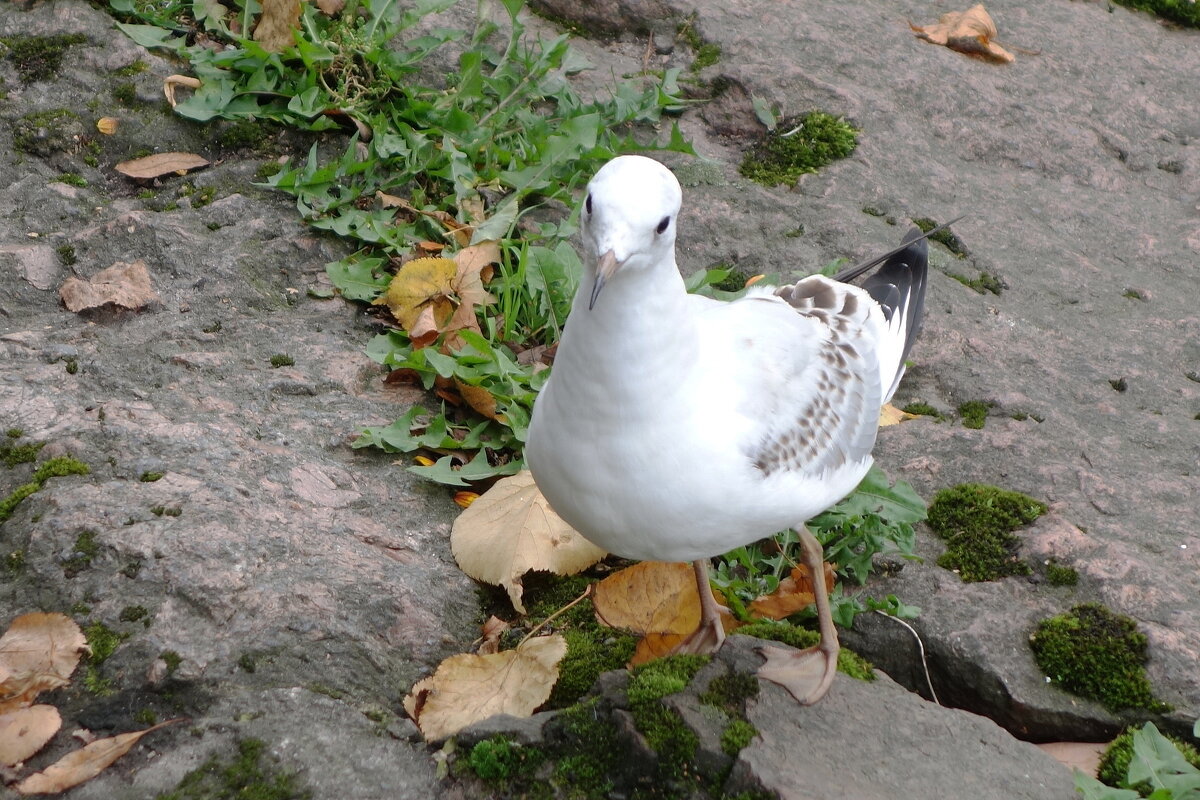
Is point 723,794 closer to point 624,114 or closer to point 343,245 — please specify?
point 343,245

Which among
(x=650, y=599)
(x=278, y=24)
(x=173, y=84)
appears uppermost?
(x=278, y=24)

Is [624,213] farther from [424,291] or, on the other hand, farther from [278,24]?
[278,24]

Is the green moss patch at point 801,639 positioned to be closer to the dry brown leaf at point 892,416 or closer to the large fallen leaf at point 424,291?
the dry brown leaf at point 892,416

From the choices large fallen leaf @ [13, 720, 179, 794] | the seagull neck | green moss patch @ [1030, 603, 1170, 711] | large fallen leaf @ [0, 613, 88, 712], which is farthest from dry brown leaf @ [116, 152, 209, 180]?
green moss patch @ [1030, 603, 1170, 711]

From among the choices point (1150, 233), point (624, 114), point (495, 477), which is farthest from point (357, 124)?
point (1150, 233)

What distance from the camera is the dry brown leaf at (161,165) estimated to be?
188 inches

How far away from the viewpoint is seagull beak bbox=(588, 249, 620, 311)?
2.42 metres

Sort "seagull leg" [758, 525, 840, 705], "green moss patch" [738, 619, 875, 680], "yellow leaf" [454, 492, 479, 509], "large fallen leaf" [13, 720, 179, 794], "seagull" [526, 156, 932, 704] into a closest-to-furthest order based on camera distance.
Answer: "large fallen leaf" [13, 720, 179, 794]
"seagull" [526, 156, 932, 704]
"seagull leg" [758, 525, 840, 705]
"green moss patch" [738, 619, 875, 680]
"yellow leaf" [454, 492, 479, 509]

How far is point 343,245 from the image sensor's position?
473cm

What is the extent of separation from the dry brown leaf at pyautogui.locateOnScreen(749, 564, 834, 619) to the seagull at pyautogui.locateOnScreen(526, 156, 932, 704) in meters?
0.30

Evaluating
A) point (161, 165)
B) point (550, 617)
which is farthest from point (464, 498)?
point (161, 165)

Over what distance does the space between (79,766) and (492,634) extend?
1219 millimetres

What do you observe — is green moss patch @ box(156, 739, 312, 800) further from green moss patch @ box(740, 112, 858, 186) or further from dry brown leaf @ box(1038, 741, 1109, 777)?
green moss patch @ box(740, 112, 858, 186)

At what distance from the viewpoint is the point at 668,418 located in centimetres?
278
